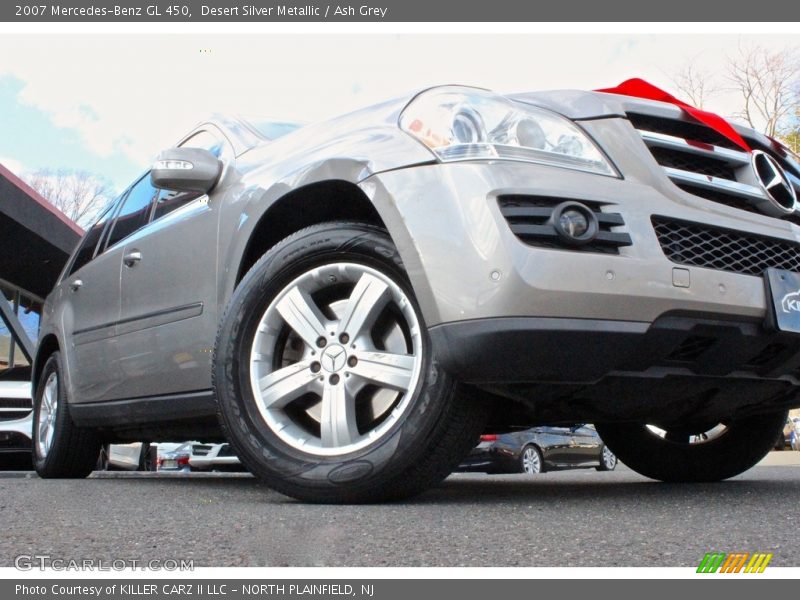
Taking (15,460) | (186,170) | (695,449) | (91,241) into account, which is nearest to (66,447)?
(91,241)

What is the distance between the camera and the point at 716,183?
9.46ft

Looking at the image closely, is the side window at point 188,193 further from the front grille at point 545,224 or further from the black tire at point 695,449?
the black tire at point 695,449

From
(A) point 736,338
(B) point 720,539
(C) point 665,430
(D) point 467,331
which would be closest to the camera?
(B) point 720,539

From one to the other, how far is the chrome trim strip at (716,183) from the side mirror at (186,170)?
1.78 m

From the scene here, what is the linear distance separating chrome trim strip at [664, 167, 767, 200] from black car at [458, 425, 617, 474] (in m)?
7.75

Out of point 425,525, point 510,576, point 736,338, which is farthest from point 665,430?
point 510,576

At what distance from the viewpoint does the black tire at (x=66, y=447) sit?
16.6ft

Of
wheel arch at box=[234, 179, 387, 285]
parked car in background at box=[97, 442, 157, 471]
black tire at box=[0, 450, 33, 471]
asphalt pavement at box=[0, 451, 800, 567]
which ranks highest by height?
wheel arch at box=[234, 179, 387, 285]

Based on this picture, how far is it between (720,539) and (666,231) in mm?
940

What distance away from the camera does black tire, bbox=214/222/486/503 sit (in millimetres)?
2648

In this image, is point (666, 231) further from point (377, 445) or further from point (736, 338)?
point (377, 445)

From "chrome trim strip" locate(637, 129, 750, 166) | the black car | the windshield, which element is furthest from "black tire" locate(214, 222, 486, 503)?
the black car

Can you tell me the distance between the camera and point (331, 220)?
3.26 m

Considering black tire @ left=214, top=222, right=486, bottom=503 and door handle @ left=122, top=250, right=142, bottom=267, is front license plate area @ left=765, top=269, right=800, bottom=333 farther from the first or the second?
door handle @ left=122, top=250, right=142, bottom=267
